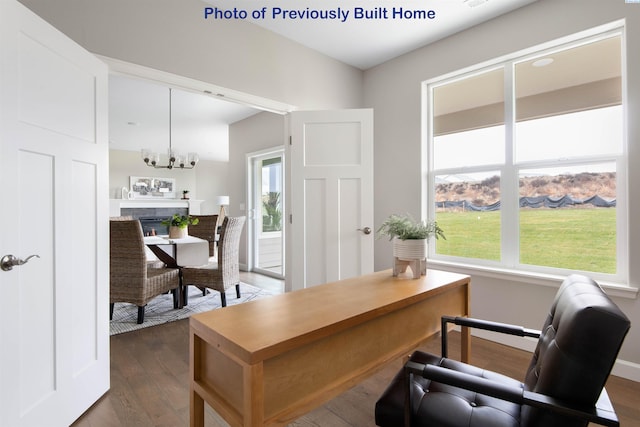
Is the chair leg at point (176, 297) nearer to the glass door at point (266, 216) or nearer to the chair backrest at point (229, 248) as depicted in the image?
the chair backrest at point (229, 248)

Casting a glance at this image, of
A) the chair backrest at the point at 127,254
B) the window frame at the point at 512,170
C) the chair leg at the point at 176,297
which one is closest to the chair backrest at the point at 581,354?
the window frame at the point at 512,170

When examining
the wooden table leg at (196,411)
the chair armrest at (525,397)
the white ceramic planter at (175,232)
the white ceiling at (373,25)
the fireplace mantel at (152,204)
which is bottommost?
the wooden table leg at (196,411)

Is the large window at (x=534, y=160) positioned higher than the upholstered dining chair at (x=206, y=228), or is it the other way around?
the large window at (x=534, y=160)

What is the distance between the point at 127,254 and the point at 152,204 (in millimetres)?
5849

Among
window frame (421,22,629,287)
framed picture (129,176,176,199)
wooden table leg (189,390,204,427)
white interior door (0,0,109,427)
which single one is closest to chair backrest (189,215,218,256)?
white interior door (0,0,109,427)

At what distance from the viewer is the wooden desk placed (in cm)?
93

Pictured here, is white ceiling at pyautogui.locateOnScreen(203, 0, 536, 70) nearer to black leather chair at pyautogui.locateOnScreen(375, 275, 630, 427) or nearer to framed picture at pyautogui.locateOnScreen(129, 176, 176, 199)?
black leather chair at pyautogui.locateOnScreen(375, 275, 630, 427)

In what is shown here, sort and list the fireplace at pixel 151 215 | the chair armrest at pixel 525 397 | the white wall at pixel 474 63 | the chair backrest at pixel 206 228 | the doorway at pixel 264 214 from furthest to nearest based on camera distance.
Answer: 1. the fireplace at pixel 151 215
2. the doorway at pixel 264 214
3. the chair backrest at pixel 206 228
4. the white wall at pixel 474 63
5. the chair armrest at pixel 525 397

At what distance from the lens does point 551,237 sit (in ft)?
8.49

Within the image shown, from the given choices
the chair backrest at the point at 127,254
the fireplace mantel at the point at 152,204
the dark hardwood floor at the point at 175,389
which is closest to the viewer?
the dark hardwood floor at the point at 175,389

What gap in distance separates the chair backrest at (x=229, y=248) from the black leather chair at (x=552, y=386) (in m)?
2.61

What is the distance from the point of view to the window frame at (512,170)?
2262 millimetres

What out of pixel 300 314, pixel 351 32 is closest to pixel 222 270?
pixel 300 314

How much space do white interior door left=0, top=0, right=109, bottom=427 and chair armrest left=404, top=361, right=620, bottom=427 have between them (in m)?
1.67
